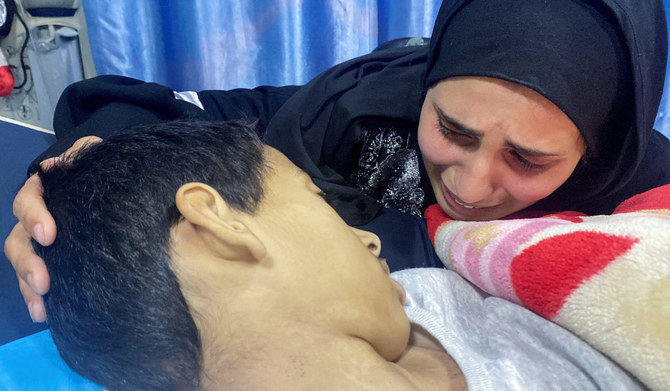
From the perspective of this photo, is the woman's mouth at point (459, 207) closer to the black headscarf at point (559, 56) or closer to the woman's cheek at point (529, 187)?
the woman's cheek at point (529, 187)

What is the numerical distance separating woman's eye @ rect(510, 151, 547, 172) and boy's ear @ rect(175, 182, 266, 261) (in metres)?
0.52

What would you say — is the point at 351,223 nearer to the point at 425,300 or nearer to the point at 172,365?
the point at 425,300

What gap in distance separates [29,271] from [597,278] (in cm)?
77

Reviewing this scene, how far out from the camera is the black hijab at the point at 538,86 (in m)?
0.74

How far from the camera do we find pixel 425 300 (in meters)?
0.77

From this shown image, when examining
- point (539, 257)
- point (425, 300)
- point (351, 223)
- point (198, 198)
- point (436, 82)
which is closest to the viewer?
point (198, 198)

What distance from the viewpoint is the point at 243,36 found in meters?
1.69

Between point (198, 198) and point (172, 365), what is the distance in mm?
214

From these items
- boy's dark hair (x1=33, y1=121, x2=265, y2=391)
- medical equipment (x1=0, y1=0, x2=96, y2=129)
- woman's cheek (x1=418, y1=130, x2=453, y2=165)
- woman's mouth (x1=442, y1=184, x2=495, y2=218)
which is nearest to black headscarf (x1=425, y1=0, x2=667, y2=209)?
woman's cheek (x1=418, y1=130, x2=453, y2=165)

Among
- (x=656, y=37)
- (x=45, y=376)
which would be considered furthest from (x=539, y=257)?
(x=45, y=376)

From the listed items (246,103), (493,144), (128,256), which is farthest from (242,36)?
(128,256)

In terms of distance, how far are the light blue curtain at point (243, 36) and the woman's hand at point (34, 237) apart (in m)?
1.00

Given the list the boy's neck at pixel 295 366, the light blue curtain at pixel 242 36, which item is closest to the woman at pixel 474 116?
the boy's neck at pixel 295 366

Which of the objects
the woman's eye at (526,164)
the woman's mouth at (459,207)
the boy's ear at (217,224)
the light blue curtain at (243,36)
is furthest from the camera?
the light blue curtain at (243,36)
